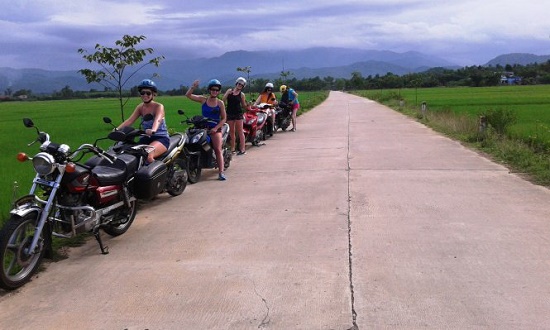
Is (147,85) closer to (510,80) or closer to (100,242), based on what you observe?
(100,242)

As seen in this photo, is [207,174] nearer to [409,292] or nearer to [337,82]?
[409,292]

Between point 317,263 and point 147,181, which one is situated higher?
point 147,181

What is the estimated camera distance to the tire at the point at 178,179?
674 cm

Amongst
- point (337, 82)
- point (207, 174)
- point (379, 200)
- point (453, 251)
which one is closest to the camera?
point (453, 251)

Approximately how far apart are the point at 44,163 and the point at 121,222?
1.36 meters

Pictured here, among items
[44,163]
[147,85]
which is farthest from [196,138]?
[44,163]

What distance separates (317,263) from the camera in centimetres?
420

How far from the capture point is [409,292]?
3582 millimetres

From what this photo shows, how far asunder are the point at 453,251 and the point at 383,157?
18.2 feet

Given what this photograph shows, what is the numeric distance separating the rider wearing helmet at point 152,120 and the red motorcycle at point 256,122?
5.73 metres

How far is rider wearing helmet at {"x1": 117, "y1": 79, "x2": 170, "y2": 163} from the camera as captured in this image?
588cm

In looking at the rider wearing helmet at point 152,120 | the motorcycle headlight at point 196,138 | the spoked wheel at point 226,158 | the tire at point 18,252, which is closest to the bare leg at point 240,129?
the spoked wheel at point 226,158

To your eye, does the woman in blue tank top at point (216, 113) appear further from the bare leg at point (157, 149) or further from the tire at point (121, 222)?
the tire at point (121, 222)

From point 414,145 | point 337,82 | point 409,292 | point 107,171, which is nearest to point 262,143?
point 414,145
